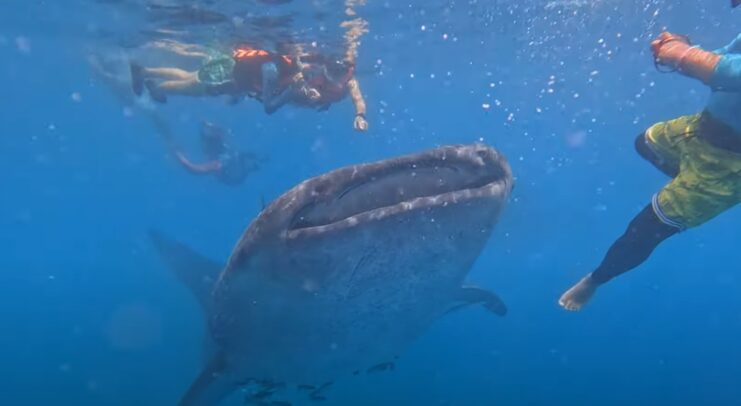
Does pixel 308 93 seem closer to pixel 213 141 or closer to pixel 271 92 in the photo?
pixel 271 92

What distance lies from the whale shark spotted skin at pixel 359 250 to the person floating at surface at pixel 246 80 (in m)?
8.99

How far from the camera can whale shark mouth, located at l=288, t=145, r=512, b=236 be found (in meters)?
3.77

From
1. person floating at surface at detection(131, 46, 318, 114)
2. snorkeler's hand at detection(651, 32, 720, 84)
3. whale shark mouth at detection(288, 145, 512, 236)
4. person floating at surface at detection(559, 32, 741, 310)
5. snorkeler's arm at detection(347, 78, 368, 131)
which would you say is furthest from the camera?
person floating at surface at detection(131, 46, 318, 114)

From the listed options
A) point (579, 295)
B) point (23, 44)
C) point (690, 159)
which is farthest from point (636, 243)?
point (23, 44)

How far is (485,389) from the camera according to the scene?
17188 mm

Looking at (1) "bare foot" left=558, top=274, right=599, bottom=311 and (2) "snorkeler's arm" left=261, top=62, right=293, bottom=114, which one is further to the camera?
(2) "snorkeler's arm" left=261, top=62, right=293, bottom=114

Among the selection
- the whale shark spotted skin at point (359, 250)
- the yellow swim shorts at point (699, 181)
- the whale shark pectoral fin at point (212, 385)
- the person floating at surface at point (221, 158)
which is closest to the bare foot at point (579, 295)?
the yellow swim shorts at point (699, 181)

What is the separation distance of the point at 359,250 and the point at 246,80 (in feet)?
38.8

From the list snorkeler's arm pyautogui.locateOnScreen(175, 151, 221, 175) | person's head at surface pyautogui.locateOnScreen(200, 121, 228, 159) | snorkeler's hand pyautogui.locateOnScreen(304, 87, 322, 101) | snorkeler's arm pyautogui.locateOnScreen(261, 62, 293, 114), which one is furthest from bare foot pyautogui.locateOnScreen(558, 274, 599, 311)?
person's head at surface pyautogui.locateOnScreen(200, 121, 228, 159)

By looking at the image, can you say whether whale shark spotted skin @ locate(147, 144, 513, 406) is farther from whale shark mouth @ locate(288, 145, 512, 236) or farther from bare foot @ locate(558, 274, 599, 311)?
bare foot @ locate(558, 274, 599, 311)

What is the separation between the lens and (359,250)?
3836 millimetres

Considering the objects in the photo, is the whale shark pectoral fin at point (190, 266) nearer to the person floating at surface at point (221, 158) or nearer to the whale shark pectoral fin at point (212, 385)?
the whale shark pectoral fin at point (212, 385)

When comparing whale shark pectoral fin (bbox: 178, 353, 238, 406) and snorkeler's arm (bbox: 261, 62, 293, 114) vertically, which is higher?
snorkeler's arm (bbox: 261, 62, 293, 114)

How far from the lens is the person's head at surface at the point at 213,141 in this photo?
2230 cm
